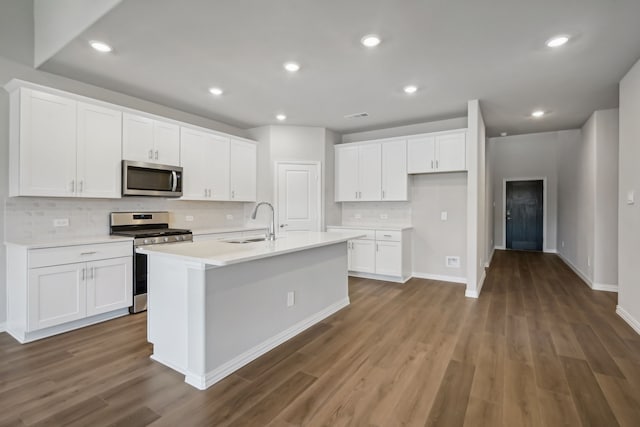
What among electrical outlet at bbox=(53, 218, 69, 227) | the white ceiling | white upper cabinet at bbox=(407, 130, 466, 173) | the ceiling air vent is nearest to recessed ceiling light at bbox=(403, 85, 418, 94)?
the white ceiling

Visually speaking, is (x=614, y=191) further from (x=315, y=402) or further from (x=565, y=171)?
(x=315, y=402)

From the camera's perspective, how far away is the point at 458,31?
2.42 metres

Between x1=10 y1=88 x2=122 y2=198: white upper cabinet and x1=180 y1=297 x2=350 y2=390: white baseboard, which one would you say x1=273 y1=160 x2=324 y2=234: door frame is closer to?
x1=180 y1=297 x2=350 y2=390: white baseboard

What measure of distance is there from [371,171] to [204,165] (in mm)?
2625

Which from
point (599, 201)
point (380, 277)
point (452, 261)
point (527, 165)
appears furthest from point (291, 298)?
point (527, 165)

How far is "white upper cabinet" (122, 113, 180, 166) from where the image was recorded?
359 cm

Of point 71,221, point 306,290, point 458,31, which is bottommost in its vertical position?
point 306,290

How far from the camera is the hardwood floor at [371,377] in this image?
5.91ft

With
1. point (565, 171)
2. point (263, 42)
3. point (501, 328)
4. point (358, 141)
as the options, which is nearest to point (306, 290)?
point (501, 328)

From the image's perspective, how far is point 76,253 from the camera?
297 centimetres

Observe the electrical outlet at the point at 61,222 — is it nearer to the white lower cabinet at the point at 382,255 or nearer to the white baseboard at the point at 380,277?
the white lower cabinet at the point at 382,255

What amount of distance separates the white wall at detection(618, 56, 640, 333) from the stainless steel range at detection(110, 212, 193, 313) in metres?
4.73

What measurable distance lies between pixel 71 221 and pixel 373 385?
11.2 ft

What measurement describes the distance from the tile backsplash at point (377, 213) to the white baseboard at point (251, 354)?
2405mm
